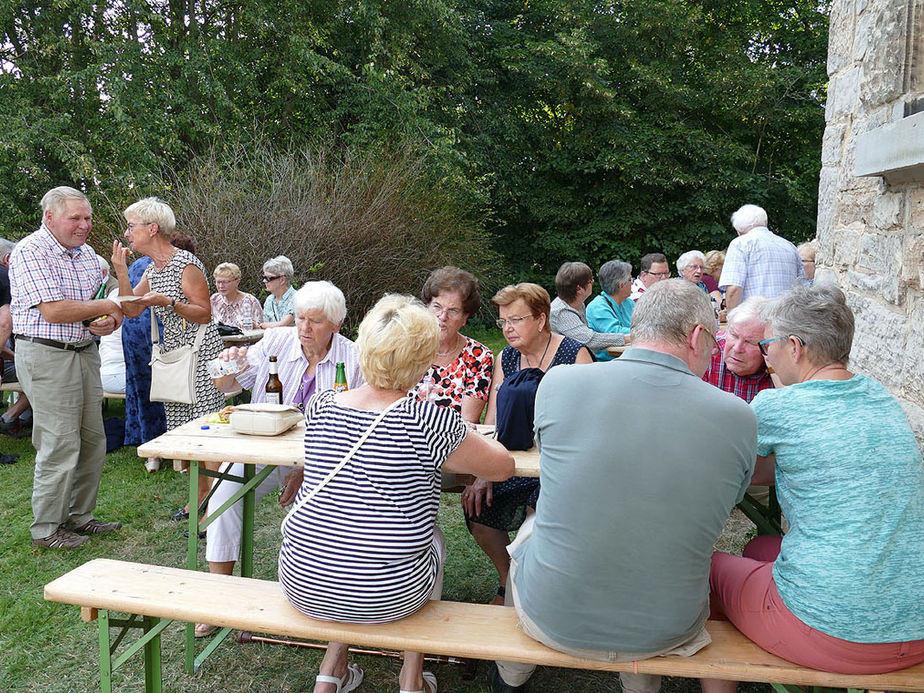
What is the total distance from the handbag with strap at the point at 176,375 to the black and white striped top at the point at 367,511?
7.62 feet

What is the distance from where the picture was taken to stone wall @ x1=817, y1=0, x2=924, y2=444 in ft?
8.91

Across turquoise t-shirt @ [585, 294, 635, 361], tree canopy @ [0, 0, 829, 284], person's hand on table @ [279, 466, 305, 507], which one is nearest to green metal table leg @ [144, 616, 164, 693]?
person's hand on table @ [279, 466, 305, 507]

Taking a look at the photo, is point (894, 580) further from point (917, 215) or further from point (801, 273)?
point (801, 273)

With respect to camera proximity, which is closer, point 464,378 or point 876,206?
point 876,206

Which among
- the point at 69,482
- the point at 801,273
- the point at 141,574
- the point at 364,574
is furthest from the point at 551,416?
the point at 801,273

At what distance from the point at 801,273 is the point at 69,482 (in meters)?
5.23

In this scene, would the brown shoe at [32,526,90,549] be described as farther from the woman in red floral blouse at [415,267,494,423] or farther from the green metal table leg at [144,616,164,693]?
the woman in red floral blouse at [415,267,494,423]

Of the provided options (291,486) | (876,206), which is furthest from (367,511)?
(876,206)

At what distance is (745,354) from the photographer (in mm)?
Answer: 3055

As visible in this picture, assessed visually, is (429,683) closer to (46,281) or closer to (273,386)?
(273,386)

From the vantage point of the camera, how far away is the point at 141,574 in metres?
2.54

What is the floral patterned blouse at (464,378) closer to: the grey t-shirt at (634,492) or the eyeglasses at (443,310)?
the eyeglasses at (443,310)

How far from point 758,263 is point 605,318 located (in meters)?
1.23

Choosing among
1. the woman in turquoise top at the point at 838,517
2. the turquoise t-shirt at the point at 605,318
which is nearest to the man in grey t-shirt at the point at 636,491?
the woman in turquoise top at the point at 838,517
